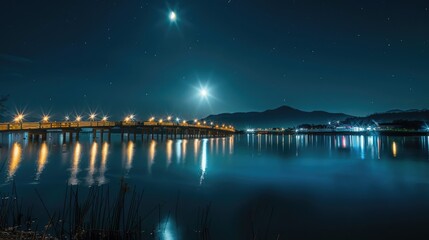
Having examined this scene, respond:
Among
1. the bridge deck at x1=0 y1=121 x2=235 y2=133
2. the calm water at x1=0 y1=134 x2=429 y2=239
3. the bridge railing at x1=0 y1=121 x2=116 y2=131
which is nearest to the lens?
the calm water at x1=0 y1=134 x2=429 y2=239

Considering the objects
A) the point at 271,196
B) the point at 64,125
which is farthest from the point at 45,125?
the point at 271,196

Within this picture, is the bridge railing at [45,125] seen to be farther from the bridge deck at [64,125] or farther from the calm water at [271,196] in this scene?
the calm water at [271,196]

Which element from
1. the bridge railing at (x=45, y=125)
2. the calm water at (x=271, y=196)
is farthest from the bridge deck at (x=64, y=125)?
the calm water at (x=271, y=196)

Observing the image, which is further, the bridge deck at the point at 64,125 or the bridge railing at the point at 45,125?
the bridge deck at the point at 64,125

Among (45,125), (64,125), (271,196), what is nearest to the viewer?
(271,196)

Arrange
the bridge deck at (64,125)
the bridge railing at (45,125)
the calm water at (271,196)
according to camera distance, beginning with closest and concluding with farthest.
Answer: the calm water at (271,196) → the bridge railing at (45,125) → the bridge deck at (64,125)

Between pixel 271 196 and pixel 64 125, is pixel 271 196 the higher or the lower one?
the lower one

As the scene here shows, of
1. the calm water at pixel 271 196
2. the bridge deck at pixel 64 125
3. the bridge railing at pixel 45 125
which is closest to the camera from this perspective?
the calm water at pixel 271 196

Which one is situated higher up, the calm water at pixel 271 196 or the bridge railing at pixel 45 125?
the bridge railing at pixel 45 125

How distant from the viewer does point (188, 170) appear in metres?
29.3

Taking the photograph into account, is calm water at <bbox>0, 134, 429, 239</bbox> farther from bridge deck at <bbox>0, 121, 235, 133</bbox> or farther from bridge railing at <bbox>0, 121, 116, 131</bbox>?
bridge deck at <bbox>0, 121, 235, 133</bbox>

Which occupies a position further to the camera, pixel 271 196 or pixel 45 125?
pixel 45 125

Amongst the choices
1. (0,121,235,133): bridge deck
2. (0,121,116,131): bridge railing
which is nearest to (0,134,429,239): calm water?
(0,121,116,131): bridge railing

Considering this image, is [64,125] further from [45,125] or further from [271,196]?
[271,196]
